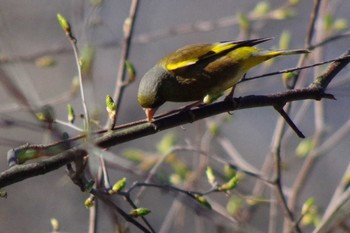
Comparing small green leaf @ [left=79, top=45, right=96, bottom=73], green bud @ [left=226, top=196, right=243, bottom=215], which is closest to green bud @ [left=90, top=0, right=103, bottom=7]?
small green leaf @ [left=79, top=45, right=96, bottom=73]

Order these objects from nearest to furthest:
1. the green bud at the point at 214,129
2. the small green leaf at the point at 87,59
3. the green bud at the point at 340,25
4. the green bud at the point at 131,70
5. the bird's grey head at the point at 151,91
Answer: the small green leaf at the point at 87,59 → the green bud at the point at 131,70 → the bird's grey head at the point at 151,91 → the green bud at the point at 214,129 → the green bud at the point at 340,25

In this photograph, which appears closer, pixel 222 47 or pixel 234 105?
pixel 234 105

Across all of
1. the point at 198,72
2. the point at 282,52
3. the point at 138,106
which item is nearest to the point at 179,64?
the point at 198,72

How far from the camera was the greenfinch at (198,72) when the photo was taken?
10.7 ft

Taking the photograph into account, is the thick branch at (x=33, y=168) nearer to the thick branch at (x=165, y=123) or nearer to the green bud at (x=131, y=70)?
the thick branch at (x=165, y=123)

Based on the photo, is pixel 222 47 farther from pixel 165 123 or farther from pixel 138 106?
pixel 138 106

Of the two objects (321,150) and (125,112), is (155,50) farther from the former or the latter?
(321,150)

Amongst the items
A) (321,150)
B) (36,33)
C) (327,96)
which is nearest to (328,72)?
(327,96)

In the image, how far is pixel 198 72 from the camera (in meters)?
3.34

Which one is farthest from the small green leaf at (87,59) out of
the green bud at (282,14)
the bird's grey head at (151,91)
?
the green bud at (282,14)

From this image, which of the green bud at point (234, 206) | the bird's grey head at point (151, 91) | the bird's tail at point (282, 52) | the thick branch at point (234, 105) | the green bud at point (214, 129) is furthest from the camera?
the green bud at point (214, 129)

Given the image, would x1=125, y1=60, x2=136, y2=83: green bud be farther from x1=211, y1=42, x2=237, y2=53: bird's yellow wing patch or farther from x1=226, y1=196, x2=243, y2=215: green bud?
x1=226, y1=196, x2=243, y2=215: green bud

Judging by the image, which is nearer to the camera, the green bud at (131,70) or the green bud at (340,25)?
the green bud at (131,70)

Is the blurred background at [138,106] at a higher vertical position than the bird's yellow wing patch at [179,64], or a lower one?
lower
